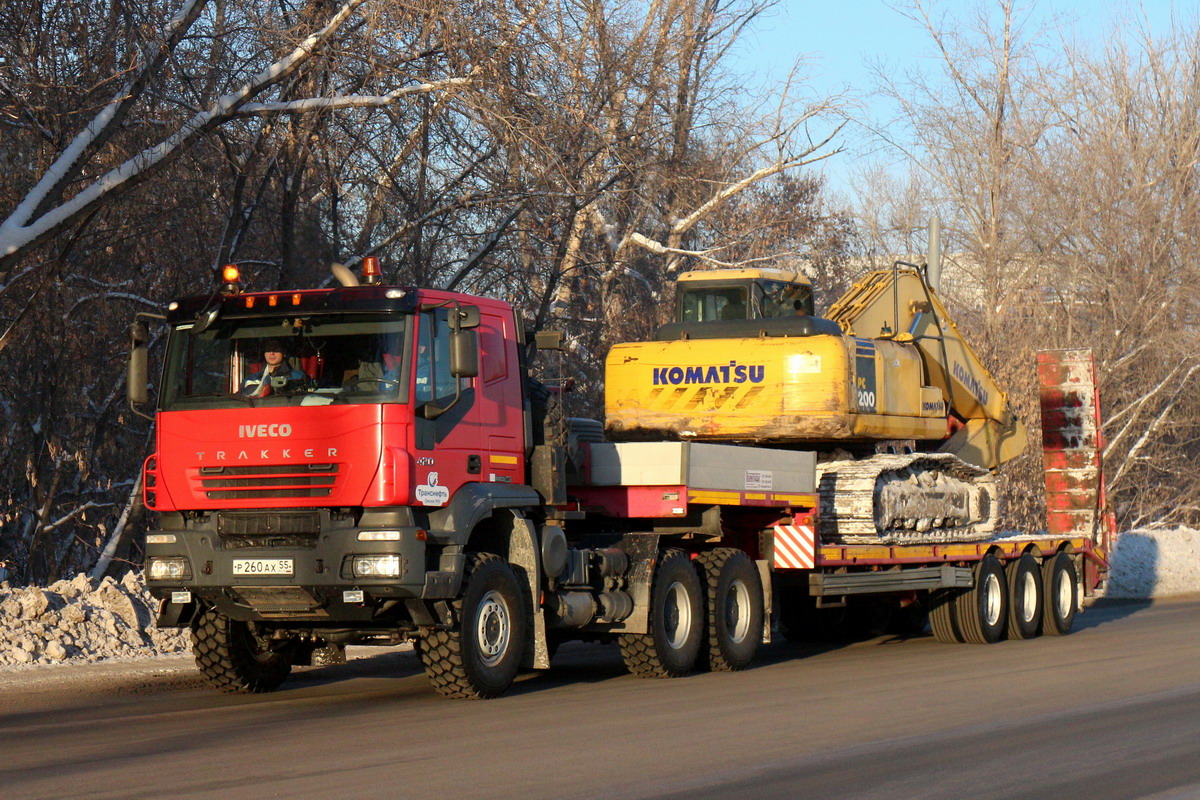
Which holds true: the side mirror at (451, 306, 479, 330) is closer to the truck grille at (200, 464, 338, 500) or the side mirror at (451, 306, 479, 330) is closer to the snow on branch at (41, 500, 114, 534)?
the truck grille at (200, 464, 338, 500)

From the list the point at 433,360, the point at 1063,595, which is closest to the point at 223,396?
the point at 433,360

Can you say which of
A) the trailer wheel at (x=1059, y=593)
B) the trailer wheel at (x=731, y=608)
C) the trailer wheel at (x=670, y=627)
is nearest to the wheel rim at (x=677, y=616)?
the trailer wheel at (x=670, y=627)

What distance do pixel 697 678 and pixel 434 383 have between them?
4030 millimetres

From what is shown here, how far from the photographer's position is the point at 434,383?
11.5 meters

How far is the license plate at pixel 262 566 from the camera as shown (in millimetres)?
11203

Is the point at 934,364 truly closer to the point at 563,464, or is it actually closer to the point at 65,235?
the point at 563,464

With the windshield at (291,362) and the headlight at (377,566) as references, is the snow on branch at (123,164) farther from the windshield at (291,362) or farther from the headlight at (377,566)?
the headlight at (377,566)

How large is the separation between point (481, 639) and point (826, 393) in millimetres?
5563

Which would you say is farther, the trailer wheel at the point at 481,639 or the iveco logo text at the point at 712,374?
the iveco logo text at the point at 712,374

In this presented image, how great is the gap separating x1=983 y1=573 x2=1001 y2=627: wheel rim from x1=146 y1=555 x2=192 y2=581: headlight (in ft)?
32.2

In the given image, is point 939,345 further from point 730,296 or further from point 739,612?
point 739,612

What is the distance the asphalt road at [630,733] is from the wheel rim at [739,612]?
452 mm

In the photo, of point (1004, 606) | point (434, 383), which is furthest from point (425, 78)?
point (1004, 606)

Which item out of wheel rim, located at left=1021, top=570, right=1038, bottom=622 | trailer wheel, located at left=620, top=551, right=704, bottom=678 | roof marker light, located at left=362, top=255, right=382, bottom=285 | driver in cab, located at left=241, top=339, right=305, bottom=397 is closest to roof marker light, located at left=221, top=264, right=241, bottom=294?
driver in cab, located at left=241, top=339, right=305, bottom=397
